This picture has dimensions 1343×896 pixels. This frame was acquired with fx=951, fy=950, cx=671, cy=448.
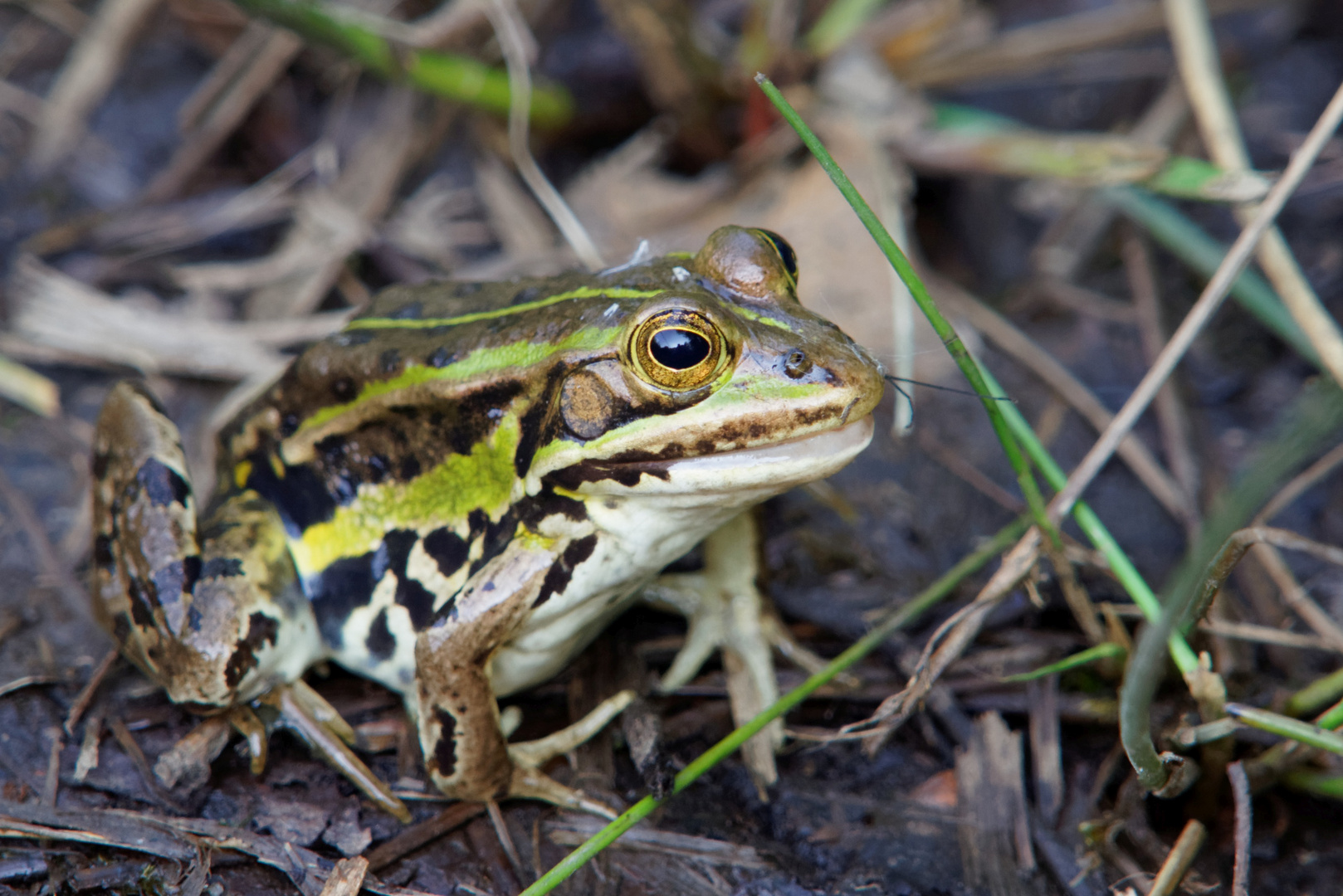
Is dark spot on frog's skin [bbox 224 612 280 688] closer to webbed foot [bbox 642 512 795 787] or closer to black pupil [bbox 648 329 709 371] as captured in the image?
webbed foot [bbox 642 512 795 787]

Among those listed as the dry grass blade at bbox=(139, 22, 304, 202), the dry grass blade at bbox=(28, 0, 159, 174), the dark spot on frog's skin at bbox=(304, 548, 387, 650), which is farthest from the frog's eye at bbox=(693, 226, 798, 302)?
the dry grass blade at bbox=(28, 0, 159, 174)

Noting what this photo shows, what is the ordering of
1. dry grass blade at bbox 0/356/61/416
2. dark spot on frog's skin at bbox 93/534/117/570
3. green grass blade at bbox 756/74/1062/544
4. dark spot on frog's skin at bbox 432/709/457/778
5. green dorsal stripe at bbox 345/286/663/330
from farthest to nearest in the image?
1. dry grass blade at bbox 0/356/61/416
2. dark spot on frog's skin at bbox 93/534/117/570
3. dark spot on frog's skin at bbox 432/709/457/778
4. green dorsal stripe at bbox 345/286/663/330
5. green grass blade at bbox 756/74/1062/544

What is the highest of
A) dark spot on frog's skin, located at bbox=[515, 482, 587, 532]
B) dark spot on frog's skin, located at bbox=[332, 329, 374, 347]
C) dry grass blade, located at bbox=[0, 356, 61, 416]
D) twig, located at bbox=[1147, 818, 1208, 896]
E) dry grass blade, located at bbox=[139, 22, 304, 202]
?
dry grass blade, located at bbox=[139, 22, 304, 202]

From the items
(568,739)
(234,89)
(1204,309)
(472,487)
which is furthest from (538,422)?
(234,89)

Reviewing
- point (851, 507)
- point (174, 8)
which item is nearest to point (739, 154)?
point (851, 507)

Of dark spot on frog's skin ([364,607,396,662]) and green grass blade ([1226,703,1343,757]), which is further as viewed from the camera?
dark spot on frog's skin ([364,607,396,662])

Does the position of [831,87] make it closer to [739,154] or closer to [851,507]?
[739,154]
